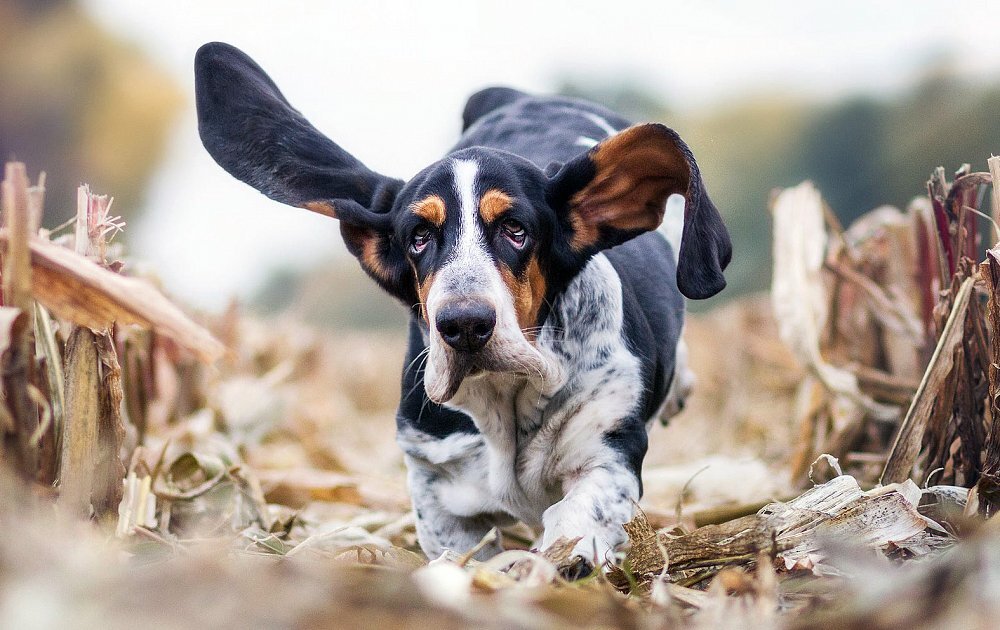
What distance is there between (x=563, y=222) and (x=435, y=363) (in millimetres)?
626

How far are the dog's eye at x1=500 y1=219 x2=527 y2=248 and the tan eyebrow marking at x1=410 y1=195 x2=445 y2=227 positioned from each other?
18cm

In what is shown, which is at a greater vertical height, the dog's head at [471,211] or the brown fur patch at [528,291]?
the dog's head at [471,211]

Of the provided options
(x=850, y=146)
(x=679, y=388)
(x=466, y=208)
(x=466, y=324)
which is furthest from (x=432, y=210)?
(x=850, y=146)

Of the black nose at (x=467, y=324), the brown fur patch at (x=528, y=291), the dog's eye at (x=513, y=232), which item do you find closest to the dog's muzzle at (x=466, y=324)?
the black nose at (x=467, y=324)

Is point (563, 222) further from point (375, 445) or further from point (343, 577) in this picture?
point (375, 445)

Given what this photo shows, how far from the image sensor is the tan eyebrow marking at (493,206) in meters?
2.99

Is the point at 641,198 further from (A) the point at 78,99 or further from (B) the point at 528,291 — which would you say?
(A) the point at 78,99

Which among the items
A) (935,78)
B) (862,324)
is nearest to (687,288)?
(862,324)

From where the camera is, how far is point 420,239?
3.09 meters

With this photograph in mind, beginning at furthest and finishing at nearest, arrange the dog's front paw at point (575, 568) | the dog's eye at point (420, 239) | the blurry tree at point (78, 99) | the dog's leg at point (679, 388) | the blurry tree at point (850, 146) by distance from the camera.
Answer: the blurry tree at point (78, 99) → the blurry tree at point (850, 146) → the dog's leg at point (679, 388) → the dog's eye at point (420, 239) → the dog's front paw at point (575, 568)

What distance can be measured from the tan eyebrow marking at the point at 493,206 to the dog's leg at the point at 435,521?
3.35ft

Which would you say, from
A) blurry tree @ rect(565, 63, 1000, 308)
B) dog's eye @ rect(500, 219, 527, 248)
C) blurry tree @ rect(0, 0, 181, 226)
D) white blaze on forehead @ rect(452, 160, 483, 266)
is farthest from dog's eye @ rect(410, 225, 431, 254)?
blurry tree @ rect(0, 0, 181, 226)

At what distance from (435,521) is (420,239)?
1.04 metres

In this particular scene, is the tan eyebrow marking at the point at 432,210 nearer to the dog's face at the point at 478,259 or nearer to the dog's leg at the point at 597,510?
the dog's face at the point at 478,259
